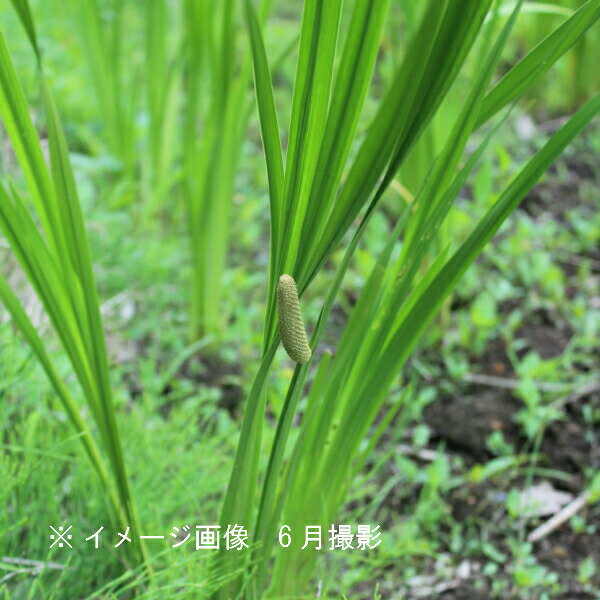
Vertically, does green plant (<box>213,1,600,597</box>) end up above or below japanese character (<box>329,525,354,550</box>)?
above

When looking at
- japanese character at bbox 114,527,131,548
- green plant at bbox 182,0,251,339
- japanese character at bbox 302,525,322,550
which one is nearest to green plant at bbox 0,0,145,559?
japanese character at bbox 114,527,131,548

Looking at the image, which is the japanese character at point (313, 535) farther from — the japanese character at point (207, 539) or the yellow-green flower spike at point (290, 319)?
the yellow-green flower spike at point (290, 319)

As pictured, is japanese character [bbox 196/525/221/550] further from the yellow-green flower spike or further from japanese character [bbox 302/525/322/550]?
the yellow-green flower spike

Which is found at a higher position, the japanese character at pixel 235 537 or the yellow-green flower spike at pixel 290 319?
the yellow-green flower spike at pixel 290 319

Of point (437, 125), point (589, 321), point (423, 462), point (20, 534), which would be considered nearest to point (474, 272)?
point (589, 321)

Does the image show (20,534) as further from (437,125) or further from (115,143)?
(115,143)

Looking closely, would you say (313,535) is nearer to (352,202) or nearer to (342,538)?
(342,538)

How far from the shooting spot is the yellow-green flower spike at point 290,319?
0.59m

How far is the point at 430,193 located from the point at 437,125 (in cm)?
86

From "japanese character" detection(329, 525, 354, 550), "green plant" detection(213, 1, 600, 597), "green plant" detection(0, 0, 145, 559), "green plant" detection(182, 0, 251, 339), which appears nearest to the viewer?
"green plant" detection(213, 1, 600, 597)

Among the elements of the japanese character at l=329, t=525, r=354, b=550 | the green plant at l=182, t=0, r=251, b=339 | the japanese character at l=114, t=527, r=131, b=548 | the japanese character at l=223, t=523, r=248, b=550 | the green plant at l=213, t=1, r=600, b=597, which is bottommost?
the japanese character at l=223, t=523, r=248, b=550

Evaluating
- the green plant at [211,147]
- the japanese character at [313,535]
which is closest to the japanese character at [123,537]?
the japanese character at [313,535]

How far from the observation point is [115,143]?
206 cm

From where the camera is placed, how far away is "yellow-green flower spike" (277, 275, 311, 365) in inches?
23.3
